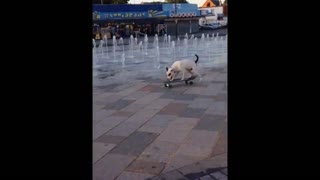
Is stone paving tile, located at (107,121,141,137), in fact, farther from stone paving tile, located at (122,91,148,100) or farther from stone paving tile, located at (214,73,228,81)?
stone paving tile, located at (214,73,228,81)

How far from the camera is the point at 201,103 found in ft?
31.4

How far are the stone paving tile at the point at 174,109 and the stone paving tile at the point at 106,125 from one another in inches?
43.3

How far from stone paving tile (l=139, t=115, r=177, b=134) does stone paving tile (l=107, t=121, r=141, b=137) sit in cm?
18

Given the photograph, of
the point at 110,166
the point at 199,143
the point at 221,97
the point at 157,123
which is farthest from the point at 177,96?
the point at 110,166

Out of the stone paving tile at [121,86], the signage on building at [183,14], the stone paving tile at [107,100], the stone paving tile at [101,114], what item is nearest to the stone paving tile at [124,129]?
the stone paving tile at [101,114]

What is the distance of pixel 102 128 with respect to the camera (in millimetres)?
7469

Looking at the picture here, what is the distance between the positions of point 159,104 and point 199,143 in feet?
11.1

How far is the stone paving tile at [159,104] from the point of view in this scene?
9250mm

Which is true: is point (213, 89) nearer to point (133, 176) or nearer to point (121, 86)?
point (121, 86)

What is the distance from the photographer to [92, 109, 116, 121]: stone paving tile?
831 cm

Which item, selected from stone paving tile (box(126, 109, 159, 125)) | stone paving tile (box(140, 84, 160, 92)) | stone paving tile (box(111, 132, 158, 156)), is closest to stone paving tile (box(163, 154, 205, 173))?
stone paving tile (box(111, 132, 158, 156))
